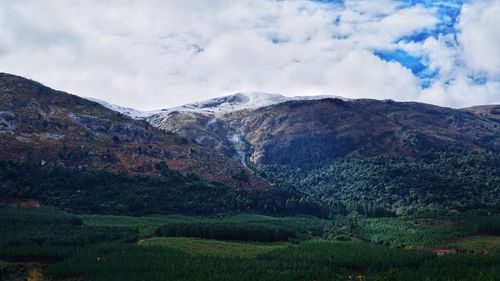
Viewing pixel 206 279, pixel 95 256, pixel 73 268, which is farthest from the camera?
pixel 95 256

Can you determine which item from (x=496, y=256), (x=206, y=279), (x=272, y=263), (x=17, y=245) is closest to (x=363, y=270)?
(x=272, y=263)

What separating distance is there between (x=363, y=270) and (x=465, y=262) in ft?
109

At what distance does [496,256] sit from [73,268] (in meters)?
140

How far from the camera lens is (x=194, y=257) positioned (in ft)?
621

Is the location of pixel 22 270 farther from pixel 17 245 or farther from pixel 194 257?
pixel 194 257

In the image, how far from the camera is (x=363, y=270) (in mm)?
185750

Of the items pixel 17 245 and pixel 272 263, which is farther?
pixel 17 245

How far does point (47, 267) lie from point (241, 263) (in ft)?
212

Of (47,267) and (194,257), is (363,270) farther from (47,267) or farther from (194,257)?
(47,267)

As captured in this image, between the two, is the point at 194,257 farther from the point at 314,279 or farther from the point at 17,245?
the point at 17,245

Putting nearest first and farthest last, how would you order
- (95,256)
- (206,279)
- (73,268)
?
(206,279) < (73,268) < (95,256)

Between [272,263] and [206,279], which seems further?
[272,263]

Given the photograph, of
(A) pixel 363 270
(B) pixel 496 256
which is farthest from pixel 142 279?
(B) pixel 496 256

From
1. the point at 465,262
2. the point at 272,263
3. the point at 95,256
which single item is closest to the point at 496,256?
the point at 465,262
